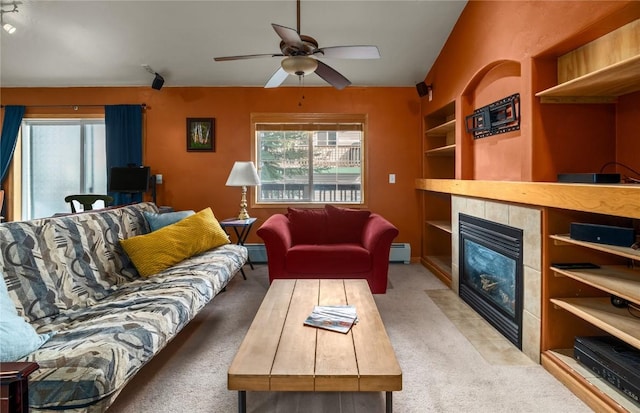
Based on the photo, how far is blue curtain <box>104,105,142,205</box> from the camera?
15.2 feet

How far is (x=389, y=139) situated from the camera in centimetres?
475

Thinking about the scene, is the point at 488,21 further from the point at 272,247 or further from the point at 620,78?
the point at 272,247

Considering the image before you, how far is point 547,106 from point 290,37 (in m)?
1.75

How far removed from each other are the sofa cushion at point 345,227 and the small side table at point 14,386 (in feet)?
9.77

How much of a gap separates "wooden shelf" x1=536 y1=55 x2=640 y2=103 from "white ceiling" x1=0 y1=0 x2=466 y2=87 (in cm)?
178

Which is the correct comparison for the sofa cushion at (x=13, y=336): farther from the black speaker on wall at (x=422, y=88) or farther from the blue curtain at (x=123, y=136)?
the black speaker on wall at (x=422, y=88)

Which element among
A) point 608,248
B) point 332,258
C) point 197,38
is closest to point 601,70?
point 608,248

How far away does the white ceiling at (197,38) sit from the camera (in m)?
3.47

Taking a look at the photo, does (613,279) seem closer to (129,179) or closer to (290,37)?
(290,37)

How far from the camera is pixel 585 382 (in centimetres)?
176

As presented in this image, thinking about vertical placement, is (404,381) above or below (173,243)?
below

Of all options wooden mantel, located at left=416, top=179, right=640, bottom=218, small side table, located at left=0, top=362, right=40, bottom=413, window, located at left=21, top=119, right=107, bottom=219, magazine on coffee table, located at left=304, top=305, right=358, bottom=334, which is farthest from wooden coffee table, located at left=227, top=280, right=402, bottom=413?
window, located at left=21, top=119, right=107, bottom=219

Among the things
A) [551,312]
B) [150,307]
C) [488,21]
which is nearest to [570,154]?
[551,312]

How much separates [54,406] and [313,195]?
3.80 meters
